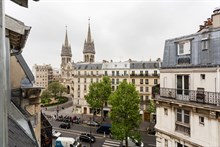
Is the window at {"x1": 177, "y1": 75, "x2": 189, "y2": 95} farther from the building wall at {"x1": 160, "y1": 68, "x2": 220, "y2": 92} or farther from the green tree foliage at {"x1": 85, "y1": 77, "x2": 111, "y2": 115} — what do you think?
the green tree foliage at {"x1": 85, "y1": 77, "x2": 111, "y2": 115}

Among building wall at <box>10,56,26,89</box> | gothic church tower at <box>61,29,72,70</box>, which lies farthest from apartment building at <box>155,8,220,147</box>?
gothic church tower at <box>61,29,72,70</box>

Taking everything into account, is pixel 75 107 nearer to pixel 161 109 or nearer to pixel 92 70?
pixel 92 70

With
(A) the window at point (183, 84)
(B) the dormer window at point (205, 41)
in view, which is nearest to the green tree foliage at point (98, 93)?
(A) the window at point (183, 84)

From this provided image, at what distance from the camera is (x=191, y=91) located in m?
16.8

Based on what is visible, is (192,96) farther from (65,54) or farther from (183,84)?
(65,54)

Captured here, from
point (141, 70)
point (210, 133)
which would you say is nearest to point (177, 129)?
point (210, 133)

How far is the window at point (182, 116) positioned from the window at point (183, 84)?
139 centimetres

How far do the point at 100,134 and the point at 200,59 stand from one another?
32363mm

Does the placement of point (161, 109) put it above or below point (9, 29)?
below

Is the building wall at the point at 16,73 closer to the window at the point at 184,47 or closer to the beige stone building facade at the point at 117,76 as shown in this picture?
the window at the point at 184,47

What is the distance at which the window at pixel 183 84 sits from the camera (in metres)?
17.5

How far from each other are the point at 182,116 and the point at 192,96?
1.94 metres

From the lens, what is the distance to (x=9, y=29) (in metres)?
4.48

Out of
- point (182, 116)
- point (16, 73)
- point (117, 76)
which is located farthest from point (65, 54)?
point (16, 73)
